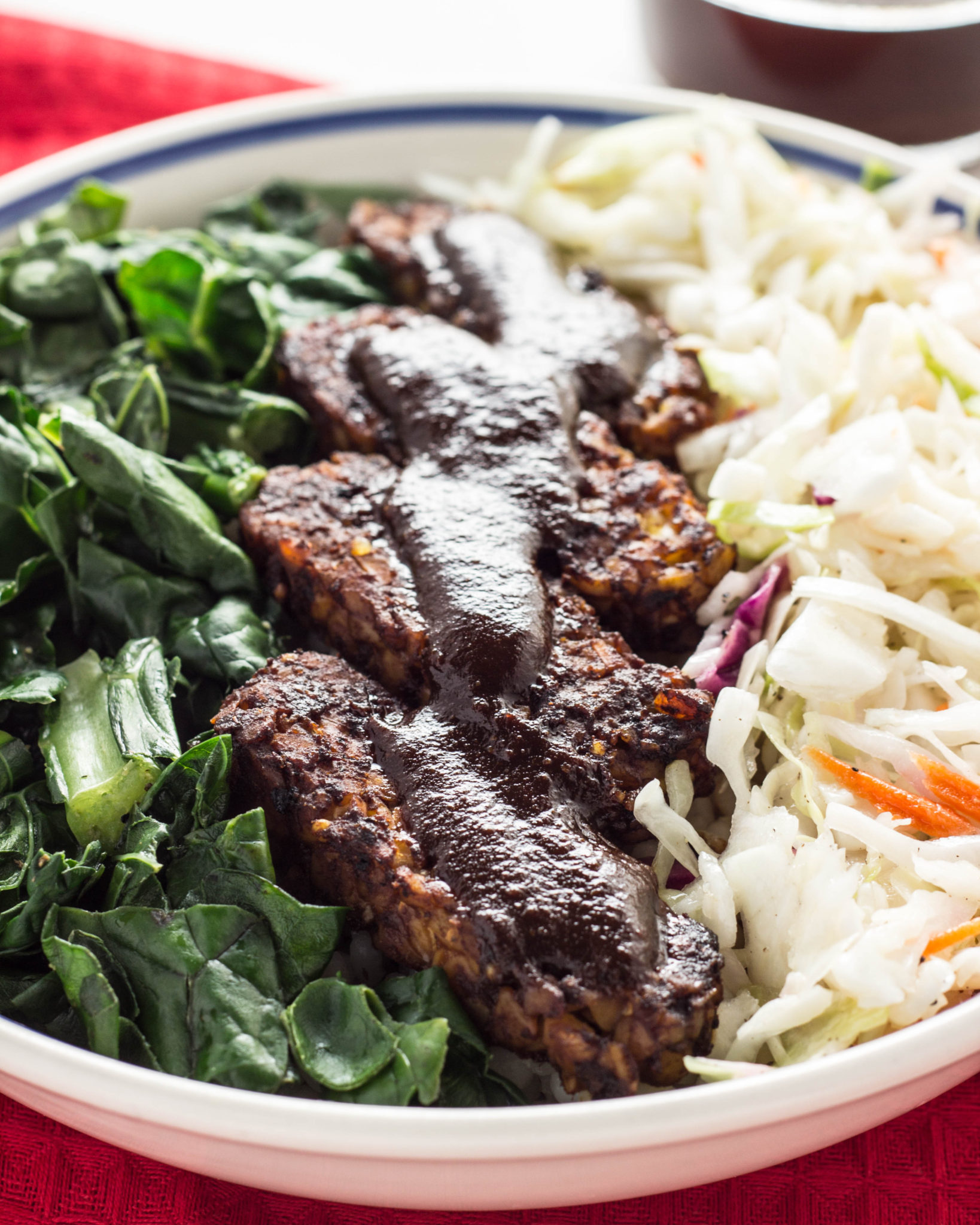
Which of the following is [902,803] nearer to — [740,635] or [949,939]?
[949,939]

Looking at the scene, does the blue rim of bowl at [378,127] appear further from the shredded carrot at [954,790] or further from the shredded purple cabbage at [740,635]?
the shredded carrot at [954,790]

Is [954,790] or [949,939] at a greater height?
[954,790]

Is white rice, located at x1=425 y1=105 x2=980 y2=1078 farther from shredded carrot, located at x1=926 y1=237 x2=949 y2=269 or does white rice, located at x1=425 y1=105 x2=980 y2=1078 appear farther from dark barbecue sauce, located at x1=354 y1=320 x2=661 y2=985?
dark barbecue sauce, located at x1=354 y1=320 x2=661 y2=985

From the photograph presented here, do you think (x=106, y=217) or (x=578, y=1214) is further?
(x=106, y=217)

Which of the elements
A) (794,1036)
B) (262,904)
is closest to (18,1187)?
(262,904)

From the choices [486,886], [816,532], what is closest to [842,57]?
[816,532]

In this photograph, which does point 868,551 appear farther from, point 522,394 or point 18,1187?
point 18,1187

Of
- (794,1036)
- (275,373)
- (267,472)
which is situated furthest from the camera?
(275,373)

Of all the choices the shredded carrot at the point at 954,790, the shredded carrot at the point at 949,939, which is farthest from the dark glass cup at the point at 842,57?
the shredded carrot at the point at 949,939
